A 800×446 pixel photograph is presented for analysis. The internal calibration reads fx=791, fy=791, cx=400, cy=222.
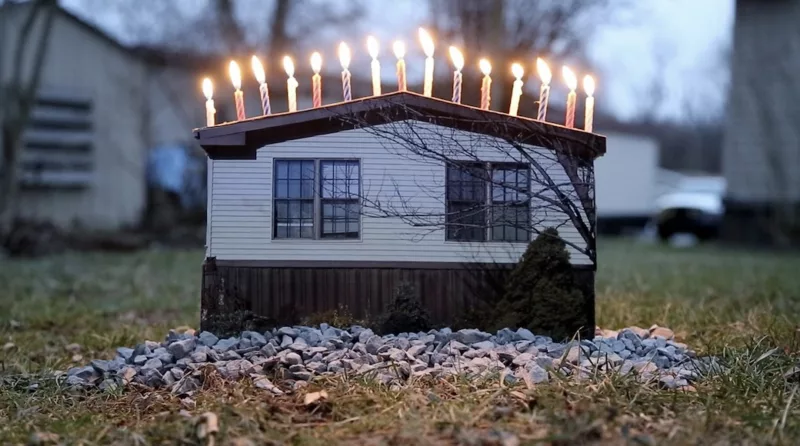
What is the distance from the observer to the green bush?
19.7 ft

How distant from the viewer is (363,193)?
6180 millimetres

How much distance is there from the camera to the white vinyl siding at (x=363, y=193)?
6172 mm

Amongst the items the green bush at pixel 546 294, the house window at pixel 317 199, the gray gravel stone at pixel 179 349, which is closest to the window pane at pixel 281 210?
the house window at pixel 317 199

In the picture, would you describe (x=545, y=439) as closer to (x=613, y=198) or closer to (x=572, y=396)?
(x=572, y=396)

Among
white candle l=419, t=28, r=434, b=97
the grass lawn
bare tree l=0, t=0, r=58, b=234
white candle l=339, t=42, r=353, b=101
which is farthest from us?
bare tree l=0, t=0, r=58, b=234

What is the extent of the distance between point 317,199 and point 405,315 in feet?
3.74

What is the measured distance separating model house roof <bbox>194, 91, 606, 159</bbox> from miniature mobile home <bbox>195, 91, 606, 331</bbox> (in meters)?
0.01

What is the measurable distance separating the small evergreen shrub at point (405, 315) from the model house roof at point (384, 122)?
1330 millimetres

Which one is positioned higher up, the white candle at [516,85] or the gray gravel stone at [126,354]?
the white candle at [516,85]

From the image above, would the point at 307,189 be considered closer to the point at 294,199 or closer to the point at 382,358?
the point at 294,199

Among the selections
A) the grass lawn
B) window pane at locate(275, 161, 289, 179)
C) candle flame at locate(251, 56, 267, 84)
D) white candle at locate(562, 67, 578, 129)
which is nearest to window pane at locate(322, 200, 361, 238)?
window pane at locate(275, 161, 289, 179)

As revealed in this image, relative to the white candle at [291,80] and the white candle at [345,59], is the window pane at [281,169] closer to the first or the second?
the white candle at [291,80]

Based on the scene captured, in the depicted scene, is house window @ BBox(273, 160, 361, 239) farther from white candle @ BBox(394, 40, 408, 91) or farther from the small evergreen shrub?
white candle @ BBox(394, 40, 408, 91)

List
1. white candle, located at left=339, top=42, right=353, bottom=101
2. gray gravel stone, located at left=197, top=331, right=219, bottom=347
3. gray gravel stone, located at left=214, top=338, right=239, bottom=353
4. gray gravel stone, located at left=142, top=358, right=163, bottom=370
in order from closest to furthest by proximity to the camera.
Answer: gray gravel stone, located at left=142, top=358, right=163, bottom=370 < gray gravel stone, located at left=214, top=338, right=239, bottom=353 < gray gravel stone, located at left=197, top=331, right=219, bottom=347 < white candle, located at left=339, top=42, right=353, bottom=101
